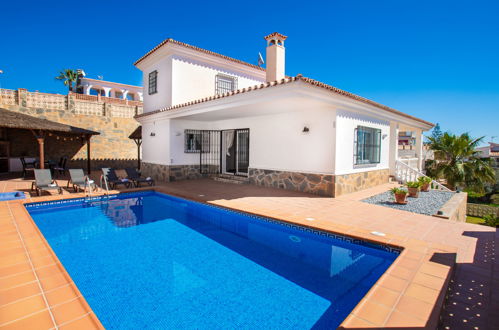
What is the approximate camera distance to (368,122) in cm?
1166

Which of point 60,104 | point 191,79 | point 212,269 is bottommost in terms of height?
point 212,269

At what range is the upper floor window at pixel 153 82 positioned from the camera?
50.8 ft

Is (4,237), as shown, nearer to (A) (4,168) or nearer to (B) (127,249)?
(B) (127,249)

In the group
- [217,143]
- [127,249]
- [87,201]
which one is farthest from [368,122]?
[87,201]

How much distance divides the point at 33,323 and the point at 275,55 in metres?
11.0

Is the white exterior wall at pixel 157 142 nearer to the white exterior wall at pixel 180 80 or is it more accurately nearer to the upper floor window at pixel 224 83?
the white exterior wall at pixel 180 80

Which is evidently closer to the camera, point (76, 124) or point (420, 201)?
point (420, 201)

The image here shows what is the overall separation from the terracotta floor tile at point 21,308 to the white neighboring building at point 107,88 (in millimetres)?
40669

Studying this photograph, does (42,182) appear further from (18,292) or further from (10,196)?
(18,292)

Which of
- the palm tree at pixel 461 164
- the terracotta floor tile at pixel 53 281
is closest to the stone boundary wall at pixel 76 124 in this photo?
the terracotta floor tile at pixel 53 281

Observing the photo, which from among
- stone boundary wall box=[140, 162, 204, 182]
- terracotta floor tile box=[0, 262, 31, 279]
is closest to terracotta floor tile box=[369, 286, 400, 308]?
terracotta floor tile box=[0, 262, 31, 279]

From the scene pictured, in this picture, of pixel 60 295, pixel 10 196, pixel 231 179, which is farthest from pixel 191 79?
pixel 60 295

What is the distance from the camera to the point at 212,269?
477cm

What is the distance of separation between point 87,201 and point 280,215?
760 cm
